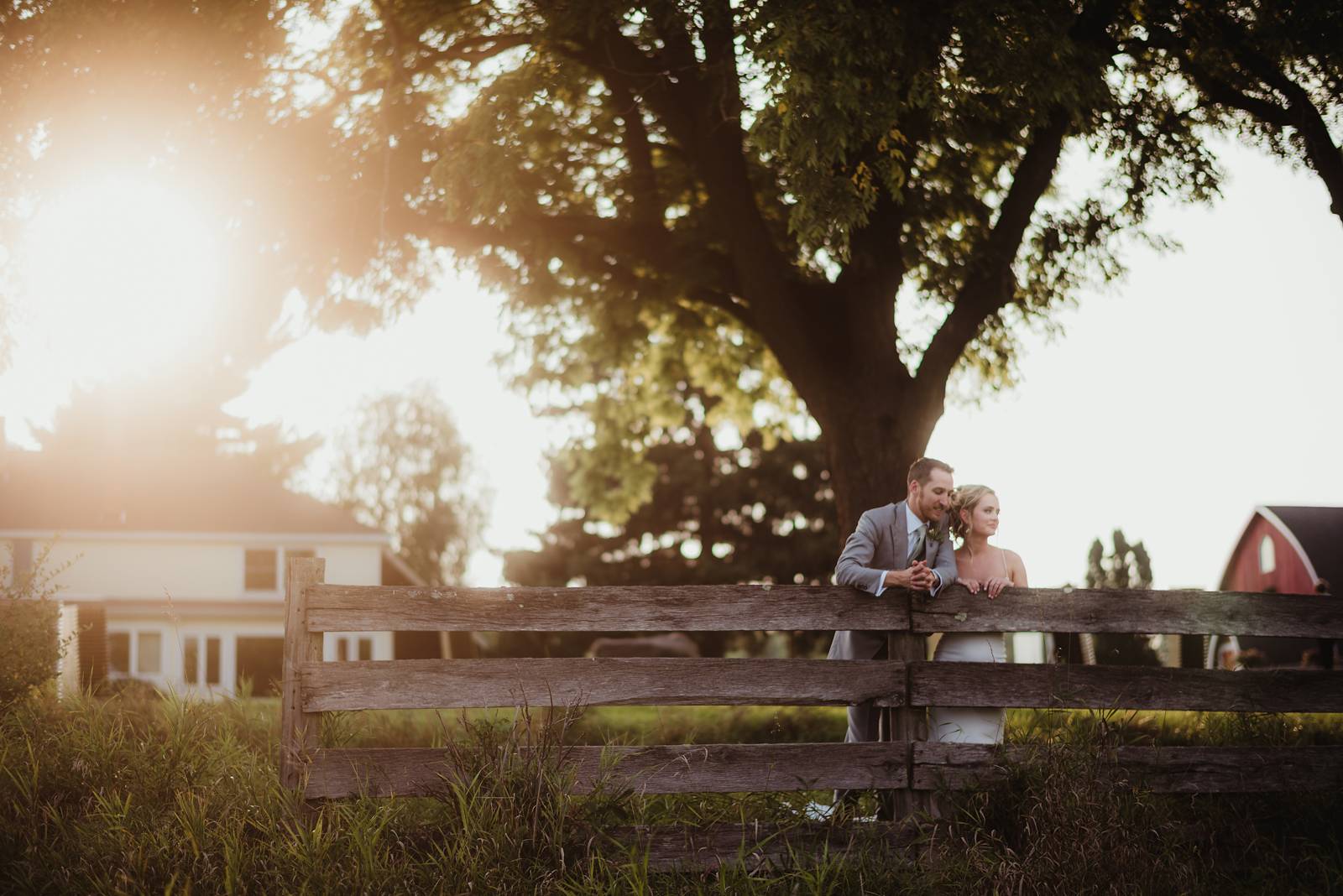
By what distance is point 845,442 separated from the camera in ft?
39.1

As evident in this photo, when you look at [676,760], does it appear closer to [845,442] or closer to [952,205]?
[845,442]

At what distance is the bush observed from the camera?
8.30m

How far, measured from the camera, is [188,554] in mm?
35719

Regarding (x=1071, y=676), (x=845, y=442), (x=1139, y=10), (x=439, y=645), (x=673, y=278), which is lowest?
(x=439, y=645)

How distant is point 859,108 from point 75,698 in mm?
7524

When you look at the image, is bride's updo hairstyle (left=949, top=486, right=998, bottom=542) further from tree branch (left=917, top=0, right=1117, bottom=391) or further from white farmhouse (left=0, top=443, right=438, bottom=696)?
white farmhouse (left=0, top=443, right=438, bottom=696)

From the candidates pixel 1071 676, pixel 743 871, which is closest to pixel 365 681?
pixel 743 871

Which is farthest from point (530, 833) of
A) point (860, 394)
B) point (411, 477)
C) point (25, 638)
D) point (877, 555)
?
point (411, 477)

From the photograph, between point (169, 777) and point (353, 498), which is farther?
point (353, 498)

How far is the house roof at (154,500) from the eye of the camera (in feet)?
117

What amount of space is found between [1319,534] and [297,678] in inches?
1544

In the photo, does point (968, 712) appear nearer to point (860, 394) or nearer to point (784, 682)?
point (784, 682)

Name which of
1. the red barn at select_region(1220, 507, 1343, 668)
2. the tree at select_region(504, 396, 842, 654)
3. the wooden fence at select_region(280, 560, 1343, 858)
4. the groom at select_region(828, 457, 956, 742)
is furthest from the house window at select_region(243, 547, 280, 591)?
the groom at select_region(828, 457, 956, 742)

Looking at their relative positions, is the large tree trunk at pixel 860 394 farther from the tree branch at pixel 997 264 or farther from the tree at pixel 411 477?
the tree at pixel 411 477
